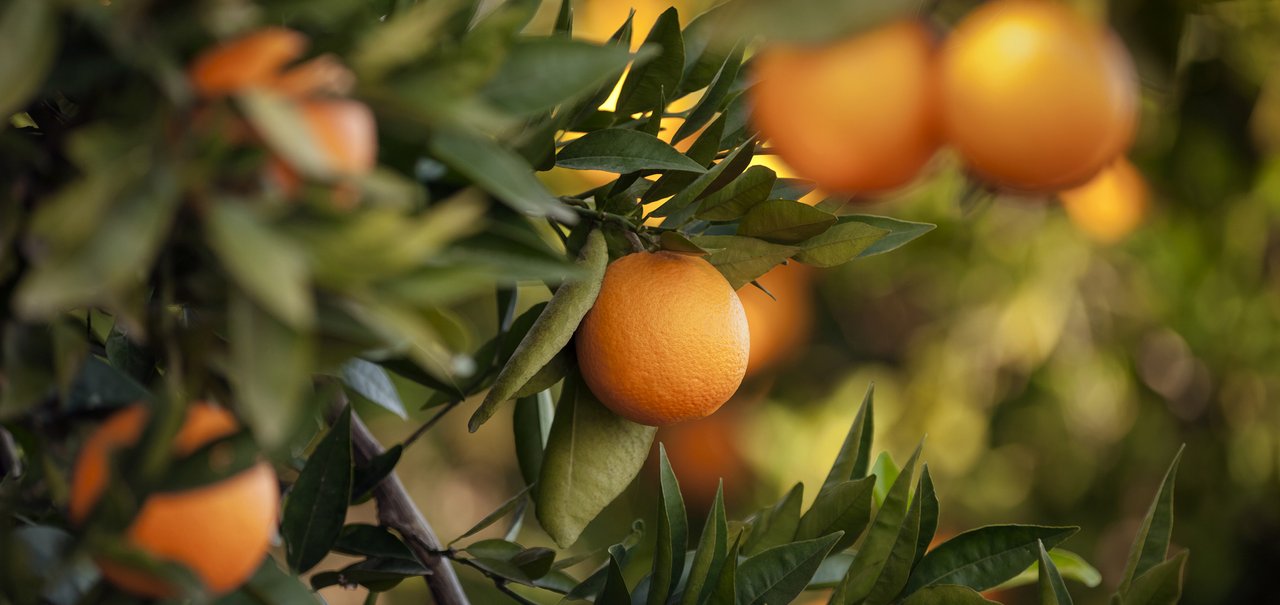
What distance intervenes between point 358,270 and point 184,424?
0.32 feet

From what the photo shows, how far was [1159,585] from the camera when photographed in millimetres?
658

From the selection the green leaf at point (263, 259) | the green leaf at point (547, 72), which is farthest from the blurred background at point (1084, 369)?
the green leaf at point (263, 259)

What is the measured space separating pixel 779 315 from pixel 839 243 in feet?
4.70

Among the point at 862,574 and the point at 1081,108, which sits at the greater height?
the point at 1081,108

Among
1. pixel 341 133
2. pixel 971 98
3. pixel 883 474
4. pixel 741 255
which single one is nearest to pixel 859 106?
pixel 971 98

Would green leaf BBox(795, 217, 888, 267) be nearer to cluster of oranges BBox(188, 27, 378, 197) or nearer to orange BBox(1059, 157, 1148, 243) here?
cluster of oranges BBox(188, 27, 378, 197)

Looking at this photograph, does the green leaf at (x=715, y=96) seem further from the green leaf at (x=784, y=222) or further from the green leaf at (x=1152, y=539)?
the green leaf at (x=1152, y=539)

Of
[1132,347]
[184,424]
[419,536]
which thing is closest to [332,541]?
[419,536]

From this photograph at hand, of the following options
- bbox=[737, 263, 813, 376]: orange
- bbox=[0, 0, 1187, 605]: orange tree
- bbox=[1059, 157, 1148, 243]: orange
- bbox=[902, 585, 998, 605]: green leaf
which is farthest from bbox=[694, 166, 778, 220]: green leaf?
bbox=[737, 263, 813, 376]: orange

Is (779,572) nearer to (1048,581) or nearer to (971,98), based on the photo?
(1048,581)

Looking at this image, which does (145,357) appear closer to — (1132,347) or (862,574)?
(862,574)

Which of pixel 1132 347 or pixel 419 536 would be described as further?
pixel 1132 347

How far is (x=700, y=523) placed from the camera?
2.21 metres

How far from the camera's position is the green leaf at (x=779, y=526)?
0.71 m
